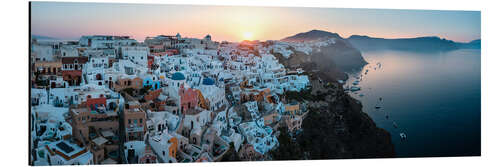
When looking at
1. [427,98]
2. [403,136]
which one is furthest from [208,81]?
[427,98]

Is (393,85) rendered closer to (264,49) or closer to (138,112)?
(264,49)

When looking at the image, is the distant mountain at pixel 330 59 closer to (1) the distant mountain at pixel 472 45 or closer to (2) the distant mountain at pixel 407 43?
(2) the distant mountain at pixel 407 43

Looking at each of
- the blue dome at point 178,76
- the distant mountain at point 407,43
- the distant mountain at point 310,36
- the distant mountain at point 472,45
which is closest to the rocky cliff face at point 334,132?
the distant mountain at point 310,36

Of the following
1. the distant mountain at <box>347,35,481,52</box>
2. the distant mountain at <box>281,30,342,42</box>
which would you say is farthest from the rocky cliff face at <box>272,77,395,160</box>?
the distant mountain at <box>347,35,481,52</box>

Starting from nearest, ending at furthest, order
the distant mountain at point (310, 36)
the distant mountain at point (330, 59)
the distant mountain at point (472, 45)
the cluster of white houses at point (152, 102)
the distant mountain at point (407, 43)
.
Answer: the cluster of white houses at point (152, 102) < the distant mountain at point (472, 45) < the distant mountain at point (310, 36) < the distant mountain at point (407, 43) < the distant mountain at point (330, 59)

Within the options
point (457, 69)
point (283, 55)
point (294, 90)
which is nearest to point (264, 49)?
point (283, 55)

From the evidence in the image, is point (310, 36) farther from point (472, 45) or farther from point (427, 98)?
point (472, 45)

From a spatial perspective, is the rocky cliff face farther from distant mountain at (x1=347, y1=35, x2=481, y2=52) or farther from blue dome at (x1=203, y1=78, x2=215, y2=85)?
blue dome at (x1=203, y1=78, x2=215, y2=85)
